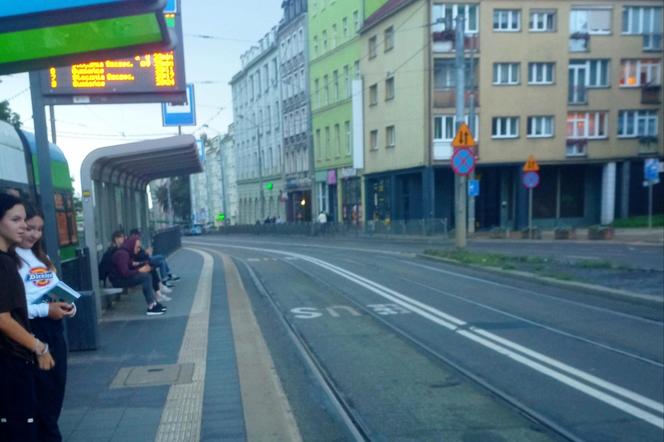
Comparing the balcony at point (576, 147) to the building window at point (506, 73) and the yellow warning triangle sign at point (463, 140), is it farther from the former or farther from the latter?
the yellow warning triangle sign at point (463, 140)

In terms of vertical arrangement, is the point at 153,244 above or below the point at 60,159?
below

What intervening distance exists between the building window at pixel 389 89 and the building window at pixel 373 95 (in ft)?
5.75

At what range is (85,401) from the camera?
5.96 metres

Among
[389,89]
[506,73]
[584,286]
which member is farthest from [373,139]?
[584,286]

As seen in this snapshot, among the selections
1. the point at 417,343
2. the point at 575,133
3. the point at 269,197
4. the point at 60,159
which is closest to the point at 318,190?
the point at 269,197

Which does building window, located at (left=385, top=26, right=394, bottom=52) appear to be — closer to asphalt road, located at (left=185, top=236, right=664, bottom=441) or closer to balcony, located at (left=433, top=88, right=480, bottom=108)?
balcony, located at (left=433, top=88, right=480, bottom=108)

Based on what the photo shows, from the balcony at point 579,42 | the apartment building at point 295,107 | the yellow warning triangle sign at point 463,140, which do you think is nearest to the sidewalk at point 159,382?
the yellow warning triangle sign at point 463,140

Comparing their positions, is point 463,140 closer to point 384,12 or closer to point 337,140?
point 384,12

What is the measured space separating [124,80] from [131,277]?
10.7 ft

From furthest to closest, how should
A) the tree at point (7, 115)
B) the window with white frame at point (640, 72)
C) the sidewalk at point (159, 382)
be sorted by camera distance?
the window with white frame at point (640, 72) → the tree at point (7, 115) → the sidewalk at point (159, 382)

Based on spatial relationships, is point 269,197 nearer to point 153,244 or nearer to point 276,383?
point 153,244

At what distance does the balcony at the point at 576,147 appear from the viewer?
124 ft

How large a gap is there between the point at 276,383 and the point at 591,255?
54.2 ft

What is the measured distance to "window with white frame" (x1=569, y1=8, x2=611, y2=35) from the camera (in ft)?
121
